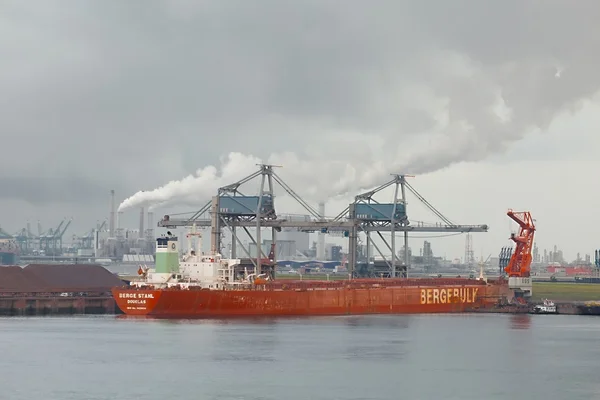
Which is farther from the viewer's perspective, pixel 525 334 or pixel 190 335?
pixel 525 334

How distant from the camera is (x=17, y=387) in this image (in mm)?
46844

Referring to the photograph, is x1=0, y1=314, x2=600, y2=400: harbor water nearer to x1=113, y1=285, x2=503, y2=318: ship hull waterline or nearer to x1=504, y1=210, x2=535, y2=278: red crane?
x1=113, y1=285, x2=503, y2=318: ship hull waterline

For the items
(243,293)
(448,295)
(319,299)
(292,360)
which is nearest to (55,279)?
(243,293)

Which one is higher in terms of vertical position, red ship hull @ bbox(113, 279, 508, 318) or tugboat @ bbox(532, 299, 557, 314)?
red ship hull @ bbox(113, 279, 508, 318)

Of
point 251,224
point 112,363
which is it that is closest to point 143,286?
point 251,224

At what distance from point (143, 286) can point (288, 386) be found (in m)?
38.4

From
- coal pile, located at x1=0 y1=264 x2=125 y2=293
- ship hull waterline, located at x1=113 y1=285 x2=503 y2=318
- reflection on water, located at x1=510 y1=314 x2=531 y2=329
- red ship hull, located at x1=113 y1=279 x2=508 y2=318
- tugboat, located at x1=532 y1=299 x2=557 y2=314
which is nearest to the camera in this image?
reflection on water, located at x1=510 y1=314 x2=531 y2=329

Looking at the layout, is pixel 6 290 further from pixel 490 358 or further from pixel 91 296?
A: pixel 490 358

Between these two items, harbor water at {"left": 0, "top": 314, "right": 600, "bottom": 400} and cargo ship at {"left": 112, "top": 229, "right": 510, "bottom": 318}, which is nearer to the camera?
harbor water at {"left": 0, "top": 314, "right": 600, "bottom": 400}

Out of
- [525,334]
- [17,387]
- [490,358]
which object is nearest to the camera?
[17,387]

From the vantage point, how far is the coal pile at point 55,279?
91562mm

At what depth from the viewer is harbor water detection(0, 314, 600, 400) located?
46156 mm

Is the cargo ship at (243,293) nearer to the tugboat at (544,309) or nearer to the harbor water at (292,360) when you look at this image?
the harbor water at (292,360)

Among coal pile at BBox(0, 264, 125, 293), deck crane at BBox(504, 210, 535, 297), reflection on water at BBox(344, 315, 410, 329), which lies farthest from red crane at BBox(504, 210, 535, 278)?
coal pile at BBox(0, 264, 125, 293)
